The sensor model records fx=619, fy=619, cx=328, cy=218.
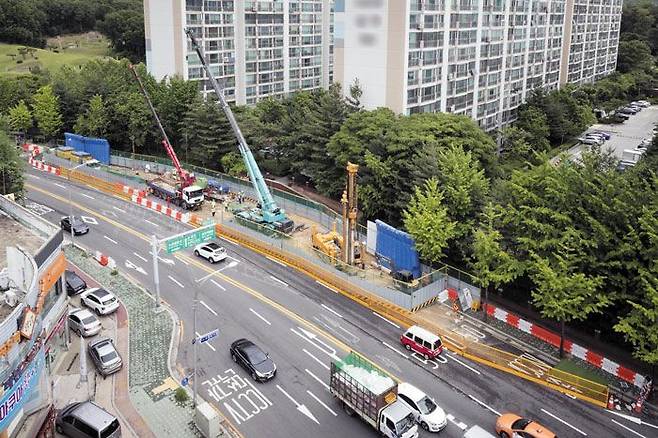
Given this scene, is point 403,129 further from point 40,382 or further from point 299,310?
point 40,382

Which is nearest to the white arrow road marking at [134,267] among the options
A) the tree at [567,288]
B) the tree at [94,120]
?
the tree at [567,288]

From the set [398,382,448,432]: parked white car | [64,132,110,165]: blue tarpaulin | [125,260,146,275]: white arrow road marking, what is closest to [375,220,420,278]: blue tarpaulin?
[398,382,448,432]: parked white car

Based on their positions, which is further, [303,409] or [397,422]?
[303,409]

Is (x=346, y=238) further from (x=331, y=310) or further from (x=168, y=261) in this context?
(x=168, y=261)

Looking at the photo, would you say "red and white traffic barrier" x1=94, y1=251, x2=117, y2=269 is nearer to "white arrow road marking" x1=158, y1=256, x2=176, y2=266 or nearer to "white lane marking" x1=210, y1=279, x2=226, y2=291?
"white arrow road marking" x1=158, y1=256, x2=176, y2=266

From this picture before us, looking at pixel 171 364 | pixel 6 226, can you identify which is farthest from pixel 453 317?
pixel 6 226

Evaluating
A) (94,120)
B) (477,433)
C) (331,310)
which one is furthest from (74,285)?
(94,120)
